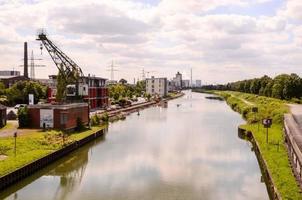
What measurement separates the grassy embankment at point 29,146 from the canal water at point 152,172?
37.4 inches

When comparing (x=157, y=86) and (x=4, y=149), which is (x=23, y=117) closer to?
(x=4, y=149)

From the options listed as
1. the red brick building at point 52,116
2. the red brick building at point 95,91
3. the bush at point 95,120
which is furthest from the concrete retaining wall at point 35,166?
the red brick building at point 95,91

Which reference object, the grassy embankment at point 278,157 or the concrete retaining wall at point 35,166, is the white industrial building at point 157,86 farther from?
the concrete retaining wall at point 35,166

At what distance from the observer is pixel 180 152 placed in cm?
2964

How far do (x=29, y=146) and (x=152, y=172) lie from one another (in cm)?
801

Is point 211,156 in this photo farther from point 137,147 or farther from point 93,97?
point 93,97

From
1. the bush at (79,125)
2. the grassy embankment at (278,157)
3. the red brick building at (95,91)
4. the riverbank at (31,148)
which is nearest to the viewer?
the grassy embankment at (278,157)

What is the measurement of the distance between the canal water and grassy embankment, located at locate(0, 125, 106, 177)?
3.12 ft

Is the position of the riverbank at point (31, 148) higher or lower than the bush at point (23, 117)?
lower

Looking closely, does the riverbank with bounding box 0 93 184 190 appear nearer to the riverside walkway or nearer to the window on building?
the window on building

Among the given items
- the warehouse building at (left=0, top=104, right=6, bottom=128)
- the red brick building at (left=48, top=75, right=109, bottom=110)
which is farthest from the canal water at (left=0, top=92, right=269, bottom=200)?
the red brick building at (left=48, top=75, right=109, bottom=110)

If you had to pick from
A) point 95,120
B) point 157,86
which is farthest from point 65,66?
point 157,86

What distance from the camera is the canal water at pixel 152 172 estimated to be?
64.1ft

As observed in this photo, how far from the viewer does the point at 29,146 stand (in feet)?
84.0
